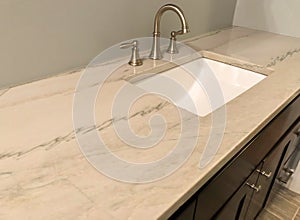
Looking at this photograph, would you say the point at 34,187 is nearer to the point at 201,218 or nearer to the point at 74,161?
the point at 74,161

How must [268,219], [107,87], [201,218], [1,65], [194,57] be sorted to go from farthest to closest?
[268,219], [194,57], [107,87], [1,65], [201,218]

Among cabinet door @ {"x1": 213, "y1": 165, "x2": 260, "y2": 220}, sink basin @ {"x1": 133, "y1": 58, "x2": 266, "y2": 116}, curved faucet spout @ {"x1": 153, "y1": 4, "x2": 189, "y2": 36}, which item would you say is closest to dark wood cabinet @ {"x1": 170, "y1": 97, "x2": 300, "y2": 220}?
cabinet door @ {"x1": 213, "y1": 165, "x2": 260, "y2": 220}

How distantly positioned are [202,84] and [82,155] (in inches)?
34.7

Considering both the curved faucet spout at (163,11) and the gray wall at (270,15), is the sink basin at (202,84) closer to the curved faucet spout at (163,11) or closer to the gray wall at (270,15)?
the curved faucet spout at (163,11)

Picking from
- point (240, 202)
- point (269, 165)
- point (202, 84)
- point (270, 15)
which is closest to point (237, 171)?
point (240, 202)

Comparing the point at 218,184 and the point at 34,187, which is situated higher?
the point at 34,187

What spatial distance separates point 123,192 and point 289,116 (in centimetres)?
90

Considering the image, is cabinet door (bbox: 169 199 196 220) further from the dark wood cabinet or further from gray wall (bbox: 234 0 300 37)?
gray wall (bbox: 234 0 300 37)

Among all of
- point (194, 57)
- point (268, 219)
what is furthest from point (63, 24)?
point (268, 219)

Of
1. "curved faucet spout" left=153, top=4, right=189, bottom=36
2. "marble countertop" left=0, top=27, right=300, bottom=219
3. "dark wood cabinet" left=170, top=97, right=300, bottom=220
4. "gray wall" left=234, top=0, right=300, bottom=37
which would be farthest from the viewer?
"gray wall" left=234, top=0, right=300, bottom=37

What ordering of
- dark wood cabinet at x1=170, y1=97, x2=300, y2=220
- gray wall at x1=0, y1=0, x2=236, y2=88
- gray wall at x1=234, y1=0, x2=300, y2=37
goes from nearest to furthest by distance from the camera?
dark wood cabinet at x1=170, y1=97, x2=300, y2=220 < gray wall at x1=0, y1=0, x2=236, y2=88 < gray wall at x1=234, y1=0, x2=300, y2=37

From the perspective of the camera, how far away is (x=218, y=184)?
0.78 m

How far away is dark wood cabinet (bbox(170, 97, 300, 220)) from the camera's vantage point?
74cm

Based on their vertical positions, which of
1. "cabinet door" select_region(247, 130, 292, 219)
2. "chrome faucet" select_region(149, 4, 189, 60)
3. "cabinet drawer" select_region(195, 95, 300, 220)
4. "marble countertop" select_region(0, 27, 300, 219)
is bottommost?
"cabinet door" select_region(247, 130, 292, 219)
